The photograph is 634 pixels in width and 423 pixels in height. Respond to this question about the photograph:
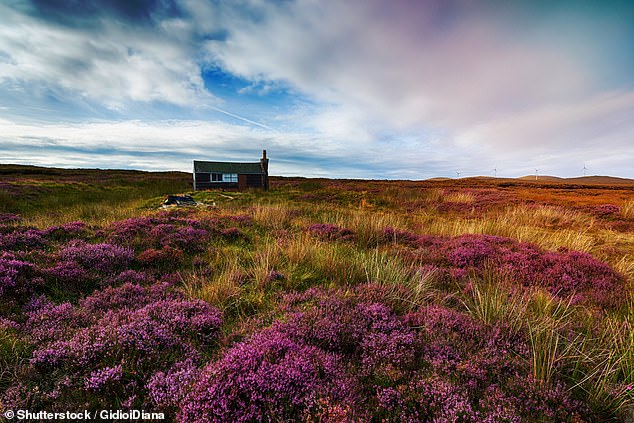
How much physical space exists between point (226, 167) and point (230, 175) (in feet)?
4.27

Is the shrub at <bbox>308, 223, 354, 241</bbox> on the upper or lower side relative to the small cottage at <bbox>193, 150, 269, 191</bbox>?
lower

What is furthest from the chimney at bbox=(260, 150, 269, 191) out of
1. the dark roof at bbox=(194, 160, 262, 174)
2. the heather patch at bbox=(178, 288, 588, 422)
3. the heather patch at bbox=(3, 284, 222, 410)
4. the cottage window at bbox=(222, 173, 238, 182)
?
the heather patch at bbox=(178, 288, 588, 422)

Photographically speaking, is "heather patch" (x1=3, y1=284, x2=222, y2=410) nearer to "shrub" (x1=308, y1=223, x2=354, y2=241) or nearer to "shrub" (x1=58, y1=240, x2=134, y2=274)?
"shrub" (x1=58, y1=240, x2=134, y2=274)

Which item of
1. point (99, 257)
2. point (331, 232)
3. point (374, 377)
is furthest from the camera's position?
point (331, 232)

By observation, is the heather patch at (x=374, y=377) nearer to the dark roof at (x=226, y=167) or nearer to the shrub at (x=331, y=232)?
the shrub at (x=331, y=232)

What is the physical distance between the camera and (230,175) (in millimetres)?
37250

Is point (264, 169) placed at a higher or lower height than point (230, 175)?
higher

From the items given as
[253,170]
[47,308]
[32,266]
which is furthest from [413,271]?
[253,170]

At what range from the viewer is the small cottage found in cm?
3562

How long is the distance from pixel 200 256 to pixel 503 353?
6497mm

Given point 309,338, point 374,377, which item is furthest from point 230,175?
point 374,377

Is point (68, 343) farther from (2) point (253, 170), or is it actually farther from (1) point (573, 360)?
(2) point (253, 170)

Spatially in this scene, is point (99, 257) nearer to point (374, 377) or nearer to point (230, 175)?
point (374, 377)

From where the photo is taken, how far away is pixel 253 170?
38.7 m
